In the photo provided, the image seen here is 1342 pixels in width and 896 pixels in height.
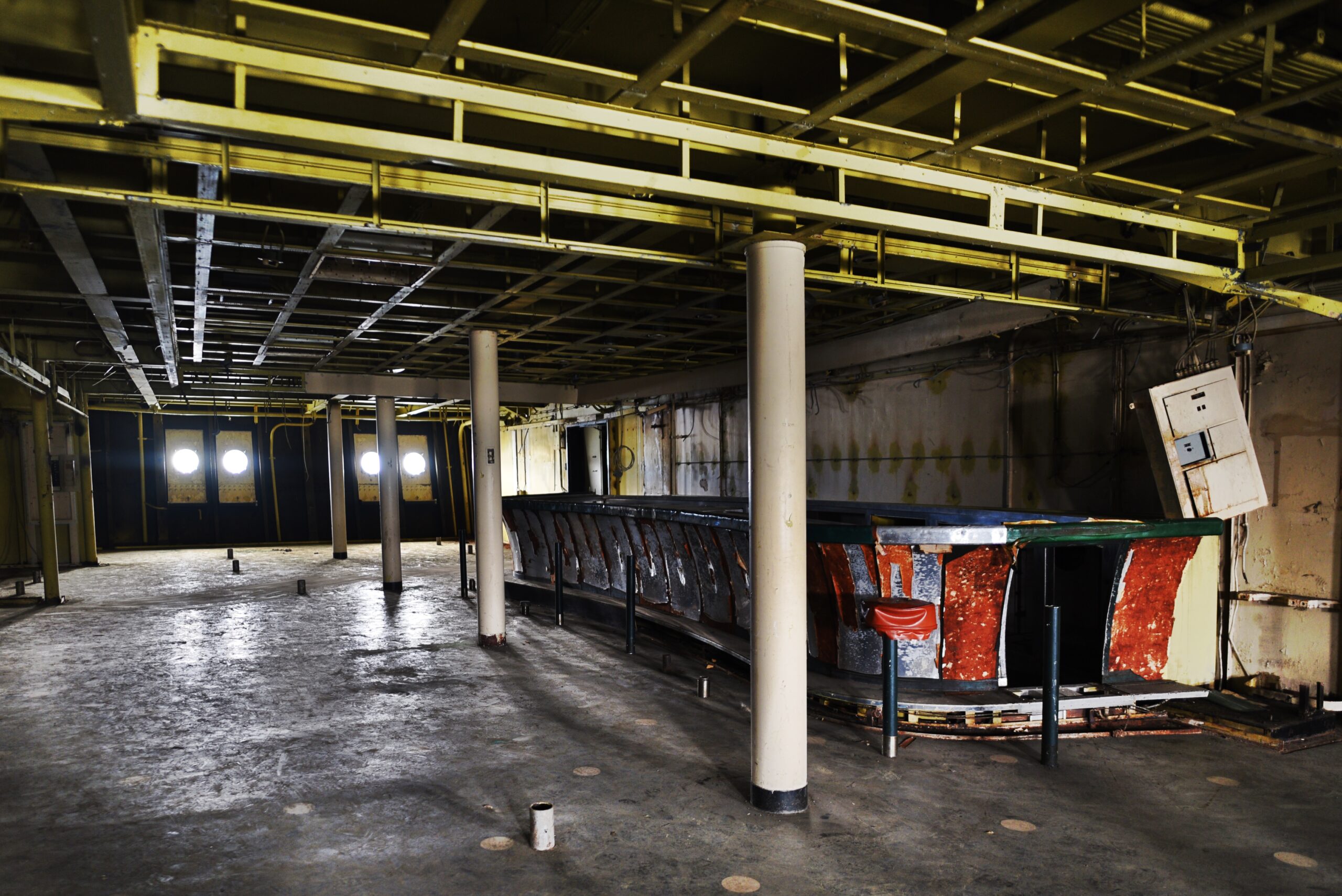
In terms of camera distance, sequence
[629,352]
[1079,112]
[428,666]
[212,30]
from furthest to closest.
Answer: [629,352]
[428,666]
[1079,112]
[212,30]

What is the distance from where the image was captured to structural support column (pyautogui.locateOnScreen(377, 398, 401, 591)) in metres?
14.1

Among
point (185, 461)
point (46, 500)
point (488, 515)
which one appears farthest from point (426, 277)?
point (185, 461)

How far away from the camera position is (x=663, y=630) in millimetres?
9766

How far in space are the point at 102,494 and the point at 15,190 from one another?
21.7 metres

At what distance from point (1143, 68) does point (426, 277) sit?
593 centimetres

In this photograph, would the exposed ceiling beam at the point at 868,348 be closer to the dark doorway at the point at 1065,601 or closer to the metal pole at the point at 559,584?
the dark doorway at the point at 1065,601

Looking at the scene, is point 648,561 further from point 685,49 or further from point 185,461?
point 185,461

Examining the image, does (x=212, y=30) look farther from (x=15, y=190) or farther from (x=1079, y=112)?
(x=1079, y=112)

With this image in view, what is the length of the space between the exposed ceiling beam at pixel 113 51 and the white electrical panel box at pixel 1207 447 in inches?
297

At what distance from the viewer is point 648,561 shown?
33.5ft

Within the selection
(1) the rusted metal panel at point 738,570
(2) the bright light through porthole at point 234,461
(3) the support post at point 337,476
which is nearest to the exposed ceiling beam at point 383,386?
(3) the support post at point 337,476

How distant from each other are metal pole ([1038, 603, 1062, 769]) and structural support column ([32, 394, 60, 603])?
14462 millimetres

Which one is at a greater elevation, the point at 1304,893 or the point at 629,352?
the point at 629,352

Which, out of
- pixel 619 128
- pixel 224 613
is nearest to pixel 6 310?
pixel 224 613
